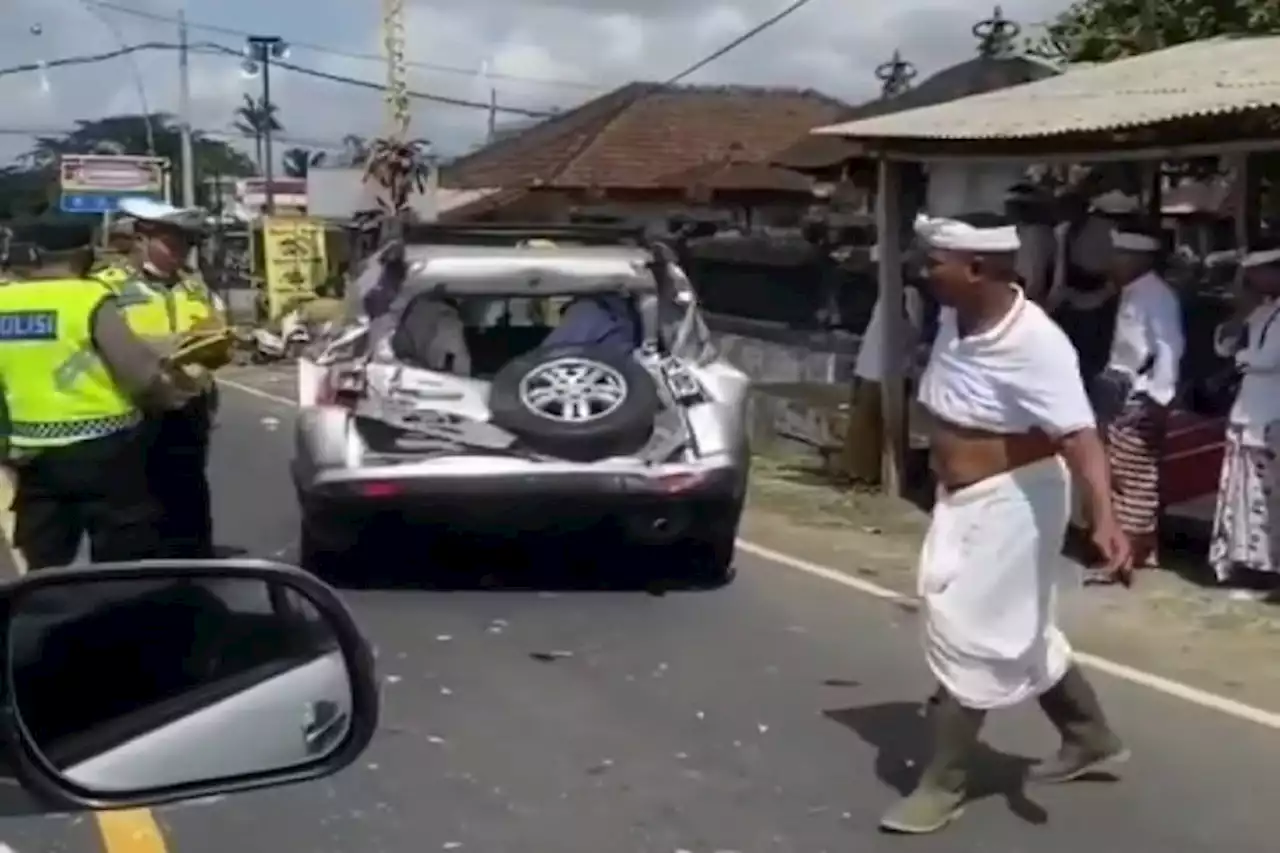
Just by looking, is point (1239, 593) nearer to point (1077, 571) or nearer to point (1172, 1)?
point (1077, 571)

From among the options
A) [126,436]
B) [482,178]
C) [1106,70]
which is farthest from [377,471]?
[482,178]

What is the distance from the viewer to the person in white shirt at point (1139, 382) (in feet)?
36.3

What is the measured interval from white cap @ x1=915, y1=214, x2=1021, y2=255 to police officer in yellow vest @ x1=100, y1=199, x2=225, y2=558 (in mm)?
3061

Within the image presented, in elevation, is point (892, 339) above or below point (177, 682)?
below

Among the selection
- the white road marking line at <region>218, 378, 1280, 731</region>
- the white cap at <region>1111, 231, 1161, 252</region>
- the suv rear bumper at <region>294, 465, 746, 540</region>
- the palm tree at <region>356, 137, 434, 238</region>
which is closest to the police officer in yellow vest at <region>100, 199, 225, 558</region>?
the suv rear bumper at <region>294, 465, 746, 540</region>

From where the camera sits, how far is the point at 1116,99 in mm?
12211

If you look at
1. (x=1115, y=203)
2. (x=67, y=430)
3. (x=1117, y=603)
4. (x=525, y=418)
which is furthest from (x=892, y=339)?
(x=67, y=430)

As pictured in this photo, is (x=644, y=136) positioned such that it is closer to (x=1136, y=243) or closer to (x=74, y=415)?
(x=1136, y=243)

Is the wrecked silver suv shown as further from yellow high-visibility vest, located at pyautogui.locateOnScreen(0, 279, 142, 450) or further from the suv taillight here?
yellow high-visibility vest, located at pyautogui.locateOnScreen(0, 279, 142, 450)

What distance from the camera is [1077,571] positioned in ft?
23.5

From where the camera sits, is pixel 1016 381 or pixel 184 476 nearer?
pixel 1016 381

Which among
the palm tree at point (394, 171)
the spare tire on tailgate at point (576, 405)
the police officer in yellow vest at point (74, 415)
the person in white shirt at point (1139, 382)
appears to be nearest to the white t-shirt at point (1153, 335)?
the person in white shirt at point (1139, 382)

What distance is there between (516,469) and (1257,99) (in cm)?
376

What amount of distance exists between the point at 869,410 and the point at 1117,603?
4.22m
